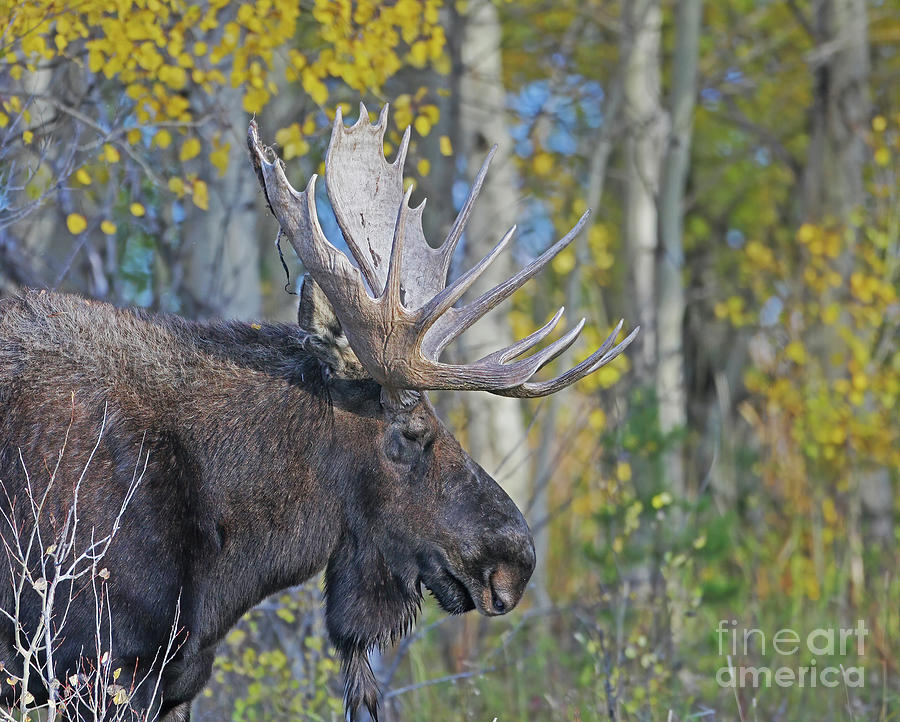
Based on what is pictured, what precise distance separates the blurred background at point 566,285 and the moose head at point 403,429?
3.66 ft

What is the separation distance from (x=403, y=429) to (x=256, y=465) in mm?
A: 519

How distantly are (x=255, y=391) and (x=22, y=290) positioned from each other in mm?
929

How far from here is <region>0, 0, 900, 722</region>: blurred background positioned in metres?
→ 5.65

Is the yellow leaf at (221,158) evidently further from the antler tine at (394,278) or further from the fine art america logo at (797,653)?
the fine art america logo at (797,653)

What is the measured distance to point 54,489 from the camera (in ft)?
12.5

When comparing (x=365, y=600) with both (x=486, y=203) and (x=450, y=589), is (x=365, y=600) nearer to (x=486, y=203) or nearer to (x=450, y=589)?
(x=450, y=589)

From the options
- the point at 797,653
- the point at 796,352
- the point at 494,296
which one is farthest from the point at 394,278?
the point at 796,352

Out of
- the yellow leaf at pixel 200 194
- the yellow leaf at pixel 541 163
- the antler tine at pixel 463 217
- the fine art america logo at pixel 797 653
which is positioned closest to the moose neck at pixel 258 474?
the antler tine at pixel 463 217

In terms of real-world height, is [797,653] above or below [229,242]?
below

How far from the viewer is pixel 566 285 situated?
9727 mm

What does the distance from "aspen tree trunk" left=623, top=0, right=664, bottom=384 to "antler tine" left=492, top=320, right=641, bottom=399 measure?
5.18 m

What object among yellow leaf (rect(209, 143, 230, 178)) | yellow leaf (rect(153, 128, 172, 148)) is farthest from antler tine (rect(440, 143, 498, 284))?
yellow leaf (rect(153, 128, 172, 148))

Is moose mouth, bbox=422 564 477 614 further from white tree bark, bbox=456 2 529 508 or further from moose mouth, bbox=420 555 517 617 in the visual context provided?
white tree bark, bbox=456 2 529 508

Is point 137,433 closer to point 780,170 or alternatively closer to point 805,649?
point 805,649
